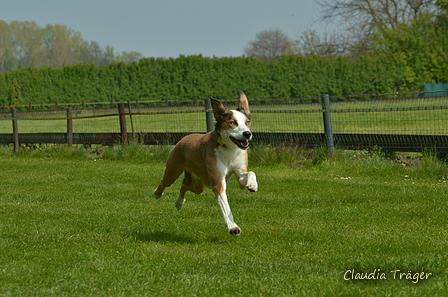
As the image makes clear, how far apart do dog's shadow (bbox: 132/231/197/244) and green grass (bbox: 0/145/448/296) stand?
0.02 meters

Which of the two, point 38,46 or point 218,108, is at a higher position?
point 38,46

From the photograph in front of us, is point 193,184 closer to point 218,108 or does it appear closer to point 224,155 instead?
point 224,155

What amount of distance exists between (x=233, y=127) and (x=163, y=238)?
5.04 ft

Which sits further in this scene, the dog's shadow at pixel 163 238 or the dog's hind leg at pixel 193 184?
the dog's hind leg at pixel 193 184

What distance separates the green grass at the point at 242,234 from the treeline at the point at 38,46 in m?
92.1

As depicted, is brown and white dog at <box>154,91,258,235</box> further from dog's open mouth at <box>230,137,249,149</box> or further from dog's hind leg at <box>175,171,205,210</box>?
dog's hind leg at <box>175,171,205,210</box>

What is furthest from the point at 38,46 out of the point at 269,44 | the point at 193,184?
the point at 193,184

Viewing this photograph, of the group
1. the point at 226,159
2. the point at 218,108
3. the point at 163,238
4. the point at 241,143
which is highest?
the point at 218,108

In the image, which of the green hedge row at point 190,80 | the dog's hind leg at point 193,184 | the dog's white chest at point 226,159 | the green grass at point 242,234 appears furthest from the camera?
the green hedge row at point 190,80

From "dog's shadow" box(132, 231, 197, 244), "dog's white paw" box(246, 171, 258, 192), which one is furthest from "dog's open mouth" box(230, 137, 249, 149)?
"dog's shadow" box(132, 231, 197, 244)

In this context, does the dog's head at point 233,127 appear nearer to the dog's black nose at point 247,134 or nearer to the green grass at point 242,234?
the dog's black nose at point 247,134

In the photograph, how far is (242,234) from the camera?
703 cm

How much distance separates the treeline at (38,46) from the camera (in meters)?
102

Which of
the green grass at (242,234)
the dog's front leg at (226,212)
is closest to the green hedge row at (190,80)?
the green grass at (242,234)
